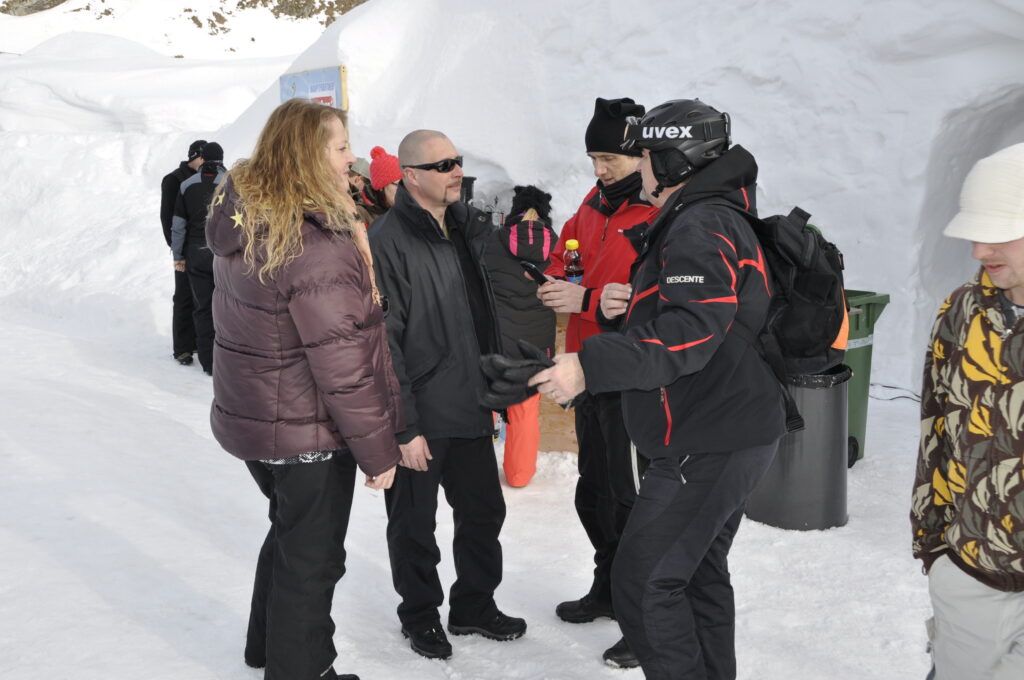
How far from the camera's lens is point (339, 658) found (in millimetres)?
→ 3693

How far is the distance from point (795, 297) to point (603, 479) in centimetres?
158

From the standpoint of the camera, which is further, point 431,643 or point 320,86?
point 320,86

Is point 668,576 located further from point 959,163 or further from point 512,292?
point 959,163

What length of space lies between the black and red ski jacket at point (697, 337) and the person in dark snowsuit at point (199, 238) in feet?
21.1

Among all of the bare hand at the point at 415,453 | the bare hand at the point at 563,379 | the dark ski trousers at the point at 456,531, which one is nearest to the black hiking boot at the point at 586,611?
the dark ski trousers at the point at 456,531

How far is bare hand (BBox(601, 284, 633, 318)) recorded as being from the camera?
3.05 m

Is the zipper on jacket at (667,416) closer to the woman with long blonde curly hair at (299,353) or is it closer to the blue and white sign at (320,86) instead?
the woman with long blonde curly hair at (299,353)

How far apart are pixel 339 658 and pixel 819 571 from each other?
7.75ft

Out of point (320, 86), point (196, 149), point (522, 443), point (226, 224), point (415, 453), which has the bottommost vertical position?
point (522, 443)

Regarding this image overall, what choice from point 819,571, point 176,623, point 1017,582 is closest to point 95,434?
point 176,623

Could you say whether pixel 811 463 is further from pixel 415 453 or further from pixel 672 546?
pixel 672 546

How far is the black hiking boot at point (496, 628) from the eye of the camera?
3.98 meters

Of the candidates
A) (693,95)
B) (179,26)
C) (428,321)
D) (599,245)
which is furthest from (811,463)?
(179,26)

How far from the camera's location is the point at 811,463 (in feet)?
16.6
